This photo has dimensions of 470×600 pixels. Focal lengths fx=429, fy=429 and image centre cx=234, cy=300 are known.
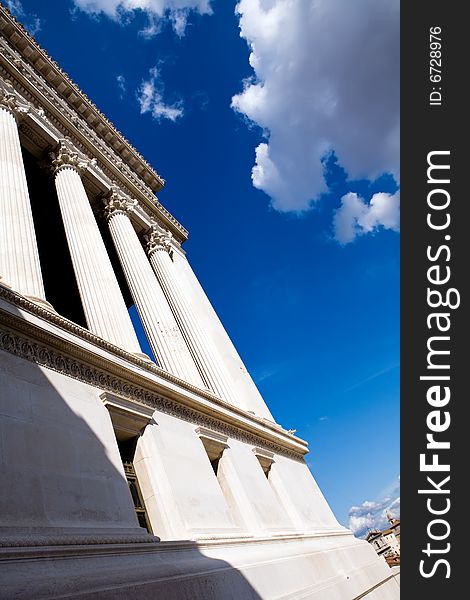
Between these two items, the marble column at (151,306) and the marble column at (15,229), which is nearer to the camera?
the marble column at (15,229)

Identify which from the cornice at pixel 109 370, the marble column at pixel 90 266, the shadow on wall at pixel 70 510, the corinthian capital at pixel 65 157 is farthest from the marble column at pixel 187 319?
the shadow on wall at pixel 70 510

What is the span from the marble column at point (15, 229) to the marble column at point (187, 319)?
1135 centimetres

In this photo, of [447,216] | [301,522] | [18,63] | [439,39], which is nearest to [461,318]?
[447,216]

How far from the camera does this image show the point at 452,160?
444 inches

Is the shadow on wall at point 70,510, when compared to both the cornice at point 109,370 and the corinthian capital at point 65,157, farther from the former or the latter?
the corinthian capital at point 65,157

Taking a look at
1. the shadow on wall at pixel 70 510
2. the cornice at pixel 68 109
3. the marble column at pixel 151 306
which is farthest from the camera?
the cornice at pixel 68 109

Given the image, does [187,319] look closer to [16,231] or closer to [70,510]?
[16,231]

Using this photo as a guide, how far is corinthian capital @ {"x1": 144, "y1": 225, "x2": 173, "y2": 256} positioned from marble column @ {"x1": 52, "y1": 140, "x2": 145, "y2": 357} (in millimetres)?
7778

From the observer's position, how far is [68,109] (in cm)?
2762

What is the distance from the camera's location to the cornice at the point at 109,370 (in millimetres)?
10156

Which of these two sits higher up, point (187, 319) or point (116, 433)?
point (187, 319)

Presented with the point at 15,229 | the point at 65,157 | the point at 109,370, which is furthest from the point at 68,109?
the point at 109,370

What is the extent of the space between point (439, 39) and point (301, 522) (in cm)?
1900

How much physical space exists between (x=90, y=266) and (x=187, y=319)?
8105mm
